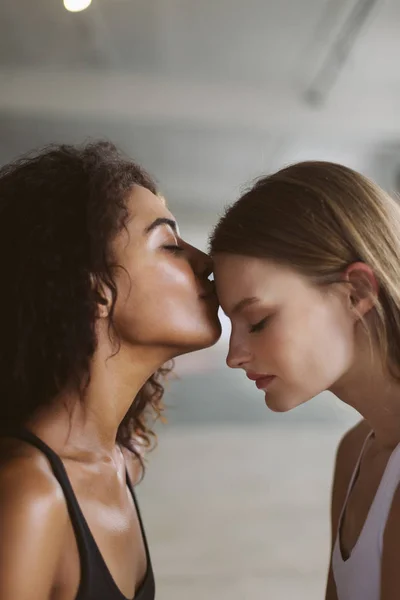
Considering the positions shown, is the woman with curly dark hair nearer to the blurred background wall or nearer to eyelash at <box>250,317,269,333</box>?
eyelash at <box>250,317,269,333</box>

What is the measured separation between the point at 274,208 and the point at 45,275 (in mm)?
396

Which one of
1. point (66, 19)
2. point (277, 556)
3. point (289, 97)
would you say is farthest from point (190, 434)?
point (66, 19)

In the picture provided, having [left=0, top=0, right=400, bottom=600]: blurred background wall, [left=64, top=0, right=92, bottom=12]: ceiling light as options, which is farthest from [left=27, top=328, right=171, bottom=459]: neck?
[left=64, top=0, right=92, bottom=12]: ceiling light

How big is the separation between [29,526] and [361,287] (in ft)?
2.05

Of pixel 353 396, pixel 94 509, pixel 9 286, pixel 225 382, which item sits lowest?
pixel 225 382

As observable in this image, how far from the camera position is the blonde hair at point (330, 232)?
44.7 inches

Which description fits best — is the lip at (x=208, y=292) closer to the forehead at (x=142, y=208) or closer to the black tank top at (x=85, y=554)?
the forehead at (x=142, y=208)

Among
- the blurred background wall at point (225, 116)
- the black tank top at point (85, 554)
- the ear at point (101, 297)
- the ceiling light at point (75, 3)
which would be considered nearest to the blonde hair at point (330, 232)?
the ear at point (101, 297)

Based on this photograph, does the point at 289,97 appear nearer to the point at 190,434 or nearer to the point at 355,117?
the point at 355,117

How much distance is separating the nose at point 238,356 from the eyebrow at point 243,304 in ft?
0.19

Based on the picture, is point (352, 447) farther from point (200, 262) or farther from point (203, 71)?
point (203, 71)

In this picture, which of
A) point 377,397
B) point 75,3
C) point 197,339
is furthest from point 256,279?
point 75,3

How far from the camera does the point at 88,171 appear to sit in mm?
1223

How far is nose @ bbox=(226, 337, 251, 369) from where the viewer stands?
3.92ft
